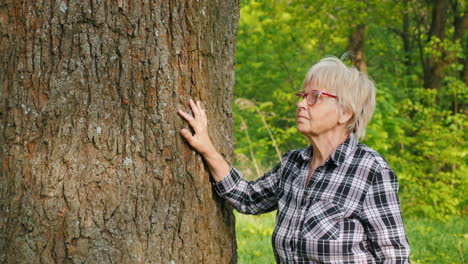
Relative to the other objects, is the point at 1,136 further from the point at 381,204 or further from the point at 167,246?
the point at 381,204

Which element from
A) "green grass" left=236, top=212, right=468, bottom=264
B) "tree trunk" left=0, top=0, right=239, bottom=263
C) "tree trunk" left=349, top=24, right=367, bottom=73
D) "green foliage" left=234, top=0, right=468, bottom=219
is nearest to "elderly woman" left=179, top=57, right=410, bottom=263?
"tree trunk" left=0, top=0, right=239, bottom=263

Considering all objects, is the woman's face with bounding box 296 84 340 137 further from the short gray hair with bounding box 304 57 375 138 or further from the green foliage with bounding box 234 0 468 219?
the green foliage with bounding box 234 0 468 219

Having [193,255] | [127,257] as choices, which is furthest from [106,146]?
[193,255]

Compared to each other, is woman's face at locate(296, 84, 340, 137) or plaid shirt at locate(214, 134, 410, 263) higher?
woman's face at locate(296, 84, 340, 137)

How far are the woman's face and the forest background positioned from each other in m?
2.46

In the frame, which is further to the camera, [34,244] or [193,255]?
[193,255]

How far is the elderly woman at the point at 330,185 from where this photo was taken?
2.11 meters

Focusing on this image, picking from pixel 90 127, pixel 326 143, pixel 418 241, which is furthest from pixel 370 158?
pixel 418 241

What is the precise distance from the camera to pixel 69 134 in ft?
6.57

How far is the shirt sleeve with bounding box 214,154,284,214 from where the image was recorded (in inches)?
97.5

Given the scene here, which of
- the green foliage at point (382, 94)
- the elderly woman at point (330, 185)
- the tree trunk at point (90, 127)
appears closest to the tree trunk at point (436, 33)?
the green foliage at point (382, 94)

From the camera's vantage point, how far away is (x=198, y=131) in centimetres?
222

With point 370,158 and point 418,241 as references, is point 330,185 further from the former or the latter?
point 418,241

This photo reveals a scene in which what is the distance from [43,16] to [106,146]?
576 millimetres
